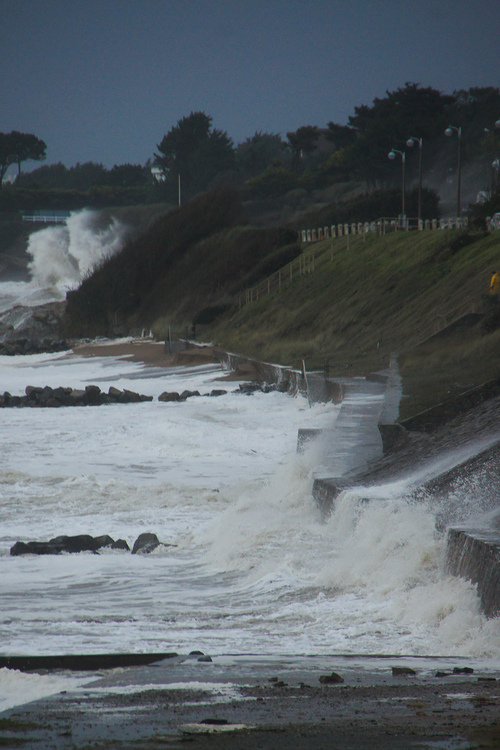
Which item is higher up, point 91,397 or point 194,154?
point 194,154

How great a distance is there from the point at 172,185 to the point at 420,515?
9964 centimetres

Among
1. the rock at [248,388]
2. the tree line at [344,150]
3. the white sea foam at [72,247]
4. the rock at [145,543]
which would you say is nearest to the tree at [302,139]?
the tree line at [344,150]

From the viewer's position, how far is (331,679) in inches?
188

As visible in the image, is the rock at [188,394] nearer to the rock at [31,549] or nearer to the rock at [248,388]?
the rock at [248,388]

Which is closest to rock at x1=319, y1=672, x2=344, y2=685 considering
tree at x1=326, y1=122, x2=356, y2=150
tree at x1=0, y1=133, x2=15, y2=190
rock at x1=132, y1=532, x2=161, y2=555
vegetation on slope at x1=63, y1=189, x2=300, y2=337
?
rock at x1=132, y1=532, x2=161, y2=555

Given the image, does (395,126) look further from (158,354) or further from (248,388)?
(248,388)

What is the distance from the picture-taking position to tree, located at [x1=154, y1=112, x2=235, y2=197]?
102875mm

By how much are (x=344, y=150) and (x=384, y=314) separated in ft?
187

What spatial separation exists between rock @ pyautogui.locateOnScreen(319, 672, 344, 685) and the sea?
Result: 91 centimetres

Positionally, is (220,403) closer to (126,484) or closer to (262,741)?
(126,484)

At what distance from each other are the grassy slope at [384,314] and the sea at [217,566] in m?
3.53

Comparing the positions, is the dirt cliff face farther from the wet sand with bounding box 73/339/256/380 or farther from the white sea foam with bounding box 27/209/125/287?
the white sea foam with bounding box 27/209/125/287

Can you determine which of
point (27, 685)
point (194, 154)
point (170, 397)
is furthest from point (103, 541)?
point (194, 154)

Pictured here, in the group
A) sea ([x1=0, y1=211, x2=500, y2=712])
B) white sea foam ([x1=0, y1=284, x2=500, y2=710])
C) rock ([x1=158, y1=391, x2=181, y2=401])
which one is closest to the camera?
sea ([x1=0, y1=211, x2=500, y2=712])
